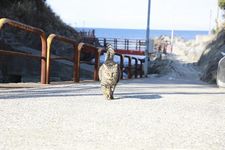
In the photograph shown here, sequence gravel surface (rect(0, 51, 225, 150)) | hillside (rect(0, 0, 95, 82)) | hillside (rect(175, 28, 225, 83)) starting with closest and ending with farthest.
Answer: gravel surface (rect(0, 51, 225, 150)) < hillside (rect(175, 28, 225, 83)) < hillside (rect(0, 0, 95, 82))

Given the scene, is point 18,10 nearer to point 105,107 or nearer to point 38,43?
point 38,43

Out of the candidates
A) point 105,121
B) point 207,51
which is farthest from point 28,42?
point 105,121

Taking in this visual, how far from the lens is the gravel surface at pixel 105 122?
6.56m

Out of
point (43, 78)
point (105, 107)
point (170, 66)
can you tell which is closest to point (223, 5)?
point (170, 66)

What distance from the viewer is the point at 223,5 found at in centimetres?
5053

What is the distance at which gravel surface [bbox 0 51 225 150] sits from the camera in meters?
6.56

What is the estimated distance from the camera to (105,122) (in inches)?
308

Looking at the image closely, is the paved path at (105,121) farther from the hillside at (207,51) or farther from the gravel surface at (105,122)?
the hillside at (207,51)

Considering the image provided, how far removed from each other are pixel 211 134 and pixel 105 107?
2.37 meters

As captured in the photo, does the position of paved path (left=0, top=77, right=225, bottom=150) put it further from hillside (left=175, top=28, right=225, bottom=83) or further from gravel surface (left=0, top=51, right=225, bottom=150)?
hillside (left=175, top=28, right=225, bottom=83)

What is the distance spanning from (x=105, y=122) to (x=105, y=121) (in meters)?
0.07

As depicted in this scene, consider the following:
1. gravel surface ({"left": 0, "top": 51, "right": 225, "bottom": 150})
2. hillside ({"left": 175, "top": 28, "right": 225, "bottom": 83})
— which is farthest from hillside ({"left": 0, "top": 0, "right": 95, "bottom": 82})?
gravel surface ({"left": 0, "top": 51, "right": 225, "bottom": 150})

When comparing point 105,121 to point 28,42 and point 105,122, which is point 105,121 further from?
point 28,42

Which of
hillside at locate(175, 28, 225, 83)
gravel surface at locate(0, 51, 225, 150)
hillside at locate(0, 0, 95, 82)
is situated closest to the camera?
gravel surface at locate(0, 51, 225, 150)
